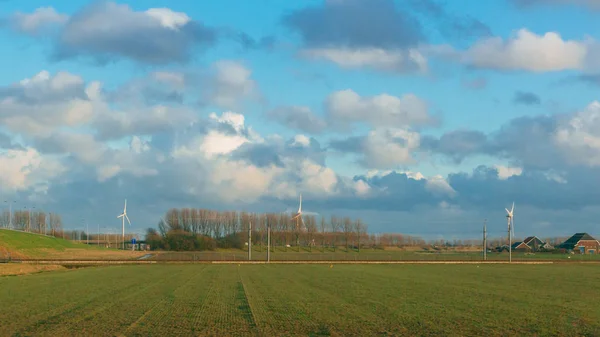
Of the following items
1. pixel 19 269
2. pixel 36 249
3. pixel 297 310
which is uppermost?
pixel 297 310

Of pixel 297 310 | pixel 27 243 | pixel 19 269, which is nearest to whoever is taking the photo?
pixel 297 310

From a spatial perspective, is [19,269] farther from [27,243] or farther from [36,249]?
[27,243]

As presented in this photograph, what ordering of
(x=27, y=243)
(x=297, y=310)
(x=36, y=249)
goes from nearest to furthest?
1. (x=297, y=310)
2. (x=36, y=249)
3. (x=27, y=243)

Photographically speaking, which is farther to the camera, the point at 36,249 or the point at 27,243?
the point at 27,243

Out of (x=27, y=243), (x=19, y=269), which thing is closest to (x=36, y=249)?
(x=27, y=243)

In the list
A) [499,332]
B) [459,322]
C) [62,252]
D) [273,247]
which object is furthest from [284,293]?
[273,247]

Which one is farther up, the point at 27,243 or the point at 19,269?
the point at 19,269

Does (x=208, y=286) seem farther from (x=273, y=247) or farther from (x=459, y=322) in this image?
(x=273, y=247)

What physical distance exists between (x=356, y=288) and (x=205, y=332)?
923 inches

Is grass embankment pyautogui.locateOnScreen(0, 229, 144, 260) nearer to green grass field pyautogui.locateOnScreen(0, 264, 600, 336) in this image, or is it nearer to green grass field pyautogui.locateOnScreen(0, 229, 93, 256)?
green grass field pyautogui.locateOnScreen(0, 229, 93, 256)

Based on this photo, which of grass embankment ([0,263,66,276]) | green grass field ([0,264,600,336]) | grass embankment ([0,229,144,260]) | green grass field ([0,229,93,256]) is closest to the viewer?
green grass field ([0,264,600,336])

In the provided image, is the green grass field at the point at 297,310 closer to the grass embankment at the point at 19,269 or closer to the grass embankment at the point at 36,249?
the grass embankment at the point at 19,269

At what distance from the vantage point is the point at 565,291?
4378 centimetres

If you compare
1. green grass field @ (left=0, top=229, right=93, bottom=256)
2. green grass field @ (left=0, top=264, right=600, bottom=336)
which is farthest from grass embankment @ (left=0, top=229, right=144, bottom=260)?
green grass field @ (left=0, top=264, right=600, bottom=336)
